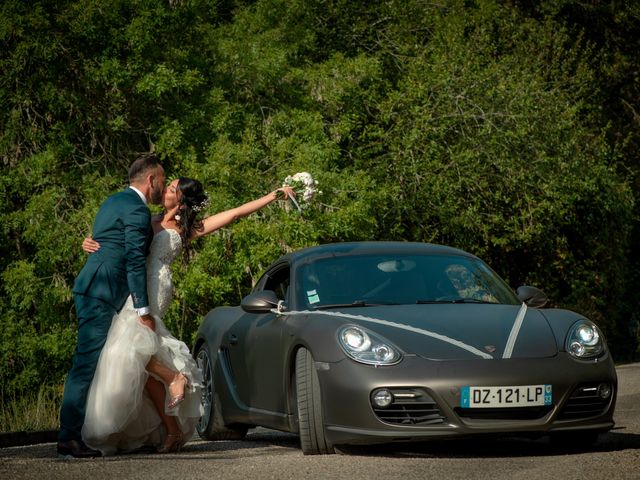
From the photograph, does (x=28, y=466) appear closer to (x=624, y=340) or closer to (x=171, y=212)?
(x=171, y=212)

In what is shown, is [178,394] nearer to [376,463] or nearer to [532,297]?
[376,463]

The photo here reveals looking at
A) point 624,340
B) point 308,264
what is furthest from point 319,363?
point 624,340

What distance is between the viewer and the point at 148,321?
8.50 meters

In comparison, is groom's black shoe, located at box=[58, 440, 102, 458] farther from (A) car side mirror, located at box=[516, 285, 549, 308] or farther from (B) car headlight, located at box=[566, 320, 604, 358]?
(B) car headlight, located at box=[566, 320, 604, 358]

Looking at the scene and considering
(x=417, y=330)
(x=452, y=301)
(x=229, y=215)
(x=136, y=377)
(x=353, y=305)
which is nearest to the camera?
(x=417, y=330)

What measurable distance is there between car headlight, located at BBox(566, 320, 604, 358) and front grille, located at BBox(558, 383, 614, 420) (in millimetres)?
218

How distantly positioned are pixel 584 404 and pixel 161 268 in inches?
125

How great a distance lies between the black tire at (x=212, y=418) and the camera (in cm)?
973

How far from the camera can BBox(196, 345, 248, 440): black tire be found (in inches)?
383

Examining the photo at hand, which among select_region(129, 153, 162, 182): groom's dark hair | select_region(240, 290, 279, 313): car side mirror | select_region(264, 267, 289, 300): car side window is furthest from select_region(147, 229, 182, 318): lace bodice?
select_region(264, 267, 289, 300): car side window

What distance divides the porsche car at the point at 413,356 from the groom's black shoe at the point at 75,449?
1.20 m

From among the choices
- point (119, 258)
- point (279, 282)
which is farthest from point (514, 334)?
point (119, 258)

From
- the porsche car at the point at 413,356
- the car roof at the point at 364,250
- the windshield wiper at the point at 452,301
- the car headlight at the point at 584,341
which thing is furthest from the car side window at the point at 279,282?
the car headlight at the point at 584,341

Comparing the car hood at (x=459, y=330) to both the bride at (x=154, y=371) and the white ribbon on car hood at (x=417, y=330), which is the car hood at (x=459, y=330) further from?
the bride at (x=154, y=371)
